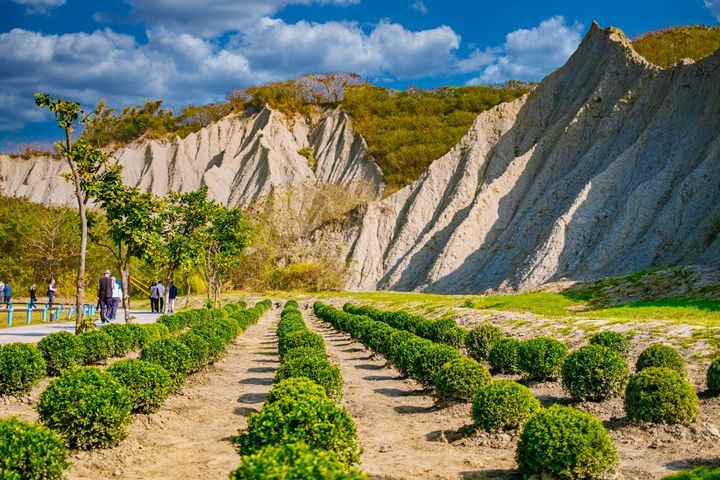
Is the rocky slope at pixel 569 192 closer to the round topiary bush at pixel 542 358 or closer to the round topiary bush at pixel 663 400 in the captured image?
the round topiary bush at pixel 542 358


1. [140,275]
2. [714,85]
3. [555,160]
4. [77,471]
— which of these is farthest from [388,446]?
[140,275]

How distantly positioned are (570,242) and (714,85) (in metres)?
14.9

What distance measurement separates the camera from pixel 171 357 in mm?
13898

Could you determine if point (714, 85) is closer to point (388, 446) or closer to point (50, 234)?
point (388, 446)

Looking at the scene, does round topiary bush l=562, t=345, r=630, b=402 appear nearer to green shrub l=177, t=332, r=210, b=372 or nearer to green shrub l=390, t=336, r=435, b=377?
green shrub l=390, t=336, r=435, b=377

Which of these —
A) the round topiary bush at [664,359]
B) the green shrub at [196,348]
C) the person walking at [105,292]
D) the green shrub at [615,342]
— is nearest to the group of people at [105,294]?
the person walking at [105,292]

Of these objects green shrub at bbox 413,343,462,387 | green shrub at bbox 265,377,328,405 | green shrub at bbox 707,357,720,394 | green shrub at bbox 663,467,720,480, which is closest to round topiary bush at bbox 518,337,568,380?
green shrub at bbox 413,343,462,387

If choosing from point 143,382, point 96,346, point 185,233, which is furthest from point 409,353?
point 185,233

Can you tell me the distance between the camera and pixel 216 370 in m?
18.6

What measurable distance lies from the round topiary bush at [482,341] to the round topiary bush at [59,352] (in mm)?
10945

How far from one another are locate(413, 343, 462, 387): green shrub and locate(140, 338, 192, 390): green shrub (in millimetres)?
5566

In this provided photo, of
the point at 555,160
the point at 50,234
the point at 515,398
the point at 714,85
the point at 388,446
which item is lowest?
the point at 388,446

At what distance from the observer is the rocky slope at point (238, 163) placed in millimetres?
91062

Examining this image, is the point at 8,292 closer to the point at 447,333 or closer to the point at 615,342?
the point at 447,333
